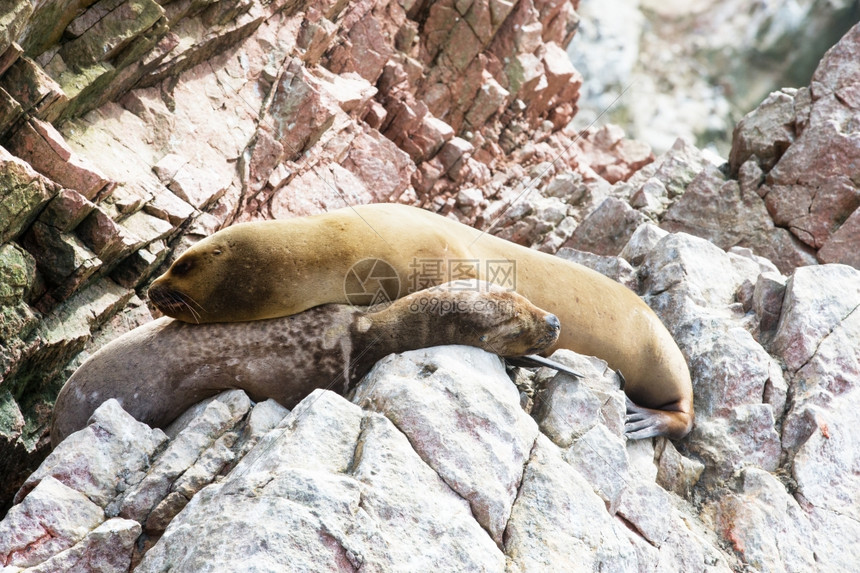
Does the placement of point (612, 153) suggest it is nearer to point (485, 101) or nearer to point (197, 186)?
point (485, 101)

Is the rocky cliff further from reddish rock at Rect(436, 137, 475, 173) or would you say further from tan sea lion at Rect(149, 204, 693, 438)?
tan sea lion at Rect(149, 204, 693, 438)

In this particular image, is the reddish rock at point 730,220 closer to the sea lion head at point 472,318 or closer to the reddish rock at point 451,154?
the reddish rock at point 451,154

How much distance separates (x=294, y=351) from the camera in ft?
16.3

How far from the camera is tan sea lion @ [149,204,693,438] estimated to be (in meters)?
5.06

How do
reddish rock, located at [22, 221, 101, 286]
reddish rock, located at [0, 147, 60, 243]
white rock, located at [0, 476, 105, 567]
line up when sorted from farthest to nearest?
reddish rock, located at [22, 221, 101, 286]
reddish rock, located at [0, 147, 60, 243]
white rock, located at [0, 476, 105, 567]

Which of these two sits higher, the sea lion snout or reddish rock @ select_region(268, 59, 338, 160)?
reddish rock @ select_region(268, 59, 338, 160)

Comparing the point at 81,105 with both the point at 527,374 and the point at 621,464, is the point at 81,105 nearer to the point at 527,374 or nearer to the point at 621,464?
the point at 527,374

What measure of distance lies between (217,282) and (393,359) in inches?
52.7

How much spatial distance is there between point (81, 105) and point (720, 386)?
755cm

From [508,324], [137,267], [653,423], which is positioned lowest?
[653,423]

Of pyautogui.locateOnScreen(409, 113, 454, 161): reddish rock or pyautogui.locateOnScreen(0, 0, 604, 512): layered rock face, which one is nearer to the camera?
pyautogui.locateOnScreen(0, 0, 604, 512): layered rock face

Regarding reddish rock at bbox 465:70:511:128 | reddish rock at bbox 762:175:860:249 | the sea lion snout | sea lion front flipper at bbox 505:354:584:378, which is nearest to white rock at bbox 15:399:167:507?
the sea lion snout

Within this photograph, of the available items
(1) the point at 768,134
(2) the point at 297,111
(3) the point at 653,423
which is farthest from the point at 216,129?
(1) the point at 768,134

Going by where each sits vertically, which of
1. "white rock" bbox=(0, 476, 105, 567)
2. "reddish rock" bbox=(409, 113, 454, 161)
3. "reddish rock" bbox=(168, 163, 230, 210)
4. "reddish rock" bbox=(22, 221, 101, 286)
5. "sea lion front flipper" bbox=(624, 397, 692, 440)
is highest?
"reddish rock" bbox=(409, 113, 454, 161)
